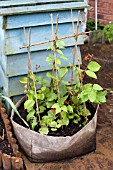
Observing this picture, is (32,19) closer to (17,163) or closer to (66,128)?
(66,128)

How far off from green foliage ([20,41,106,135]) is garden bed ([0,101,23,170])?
19 cm

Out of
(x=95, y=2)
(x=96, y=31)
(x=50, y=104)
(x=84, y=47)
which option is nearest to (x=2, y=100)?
A: (x=50, y=104)

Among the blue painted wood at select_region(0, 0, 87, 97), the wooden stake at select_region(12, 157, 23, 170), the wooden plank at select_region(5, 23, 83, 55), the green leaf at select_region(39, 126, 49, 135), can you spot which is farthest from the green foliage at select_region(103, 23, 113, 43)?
the wooden stake at select_region(12, 157, 23, 170)

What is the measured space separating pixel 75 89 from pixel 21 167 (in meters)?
0.74

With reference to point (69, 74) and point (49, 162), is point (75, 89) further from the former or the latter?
point (49, 162)

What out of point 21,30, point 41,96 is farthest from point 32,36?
point 41,96

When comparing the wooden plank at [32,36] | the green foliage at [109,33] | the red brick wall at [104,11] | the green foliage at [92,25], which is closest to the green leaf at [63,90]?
the wooden plank at [32,36]

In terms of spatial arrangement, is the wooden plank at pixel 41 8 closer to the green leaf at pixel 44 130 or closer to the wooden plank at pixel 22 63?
the wooden plank at pixel 22 63

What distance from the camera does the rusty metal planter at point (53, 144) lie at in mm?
2090

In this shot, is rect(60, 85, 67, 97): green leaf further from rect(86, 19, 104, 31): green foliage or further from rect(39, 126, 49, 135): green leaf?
rect(86, 19, 104, 31): green foliage

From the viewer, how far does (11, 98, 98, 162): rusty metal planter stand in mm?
2090

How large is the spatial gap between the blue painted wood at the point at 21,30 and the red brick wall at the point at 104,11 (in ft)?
7.21

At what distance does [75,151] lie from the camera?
2.21m

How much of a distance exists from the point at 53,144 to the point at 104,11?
10.5 ft
